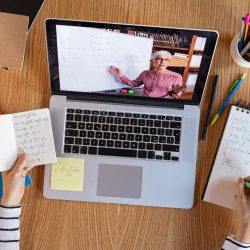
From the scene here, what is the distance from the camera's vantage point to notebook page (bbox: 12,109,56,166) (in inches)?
33.6

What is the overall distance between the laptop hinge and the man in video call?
0.06ft

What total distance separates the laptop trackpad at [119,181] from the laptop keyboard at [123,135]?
34 millimetres

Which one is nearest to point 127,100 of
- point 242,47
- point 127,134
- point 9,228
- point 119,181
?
point 127,134

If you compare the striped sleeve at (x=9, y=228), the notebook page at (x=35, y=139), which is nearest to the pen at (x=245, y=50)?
the notebook page at (x=35, y=139)

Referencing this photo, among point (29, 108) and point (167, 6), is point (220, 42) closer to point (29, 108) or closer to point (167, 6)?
point (167, 6)

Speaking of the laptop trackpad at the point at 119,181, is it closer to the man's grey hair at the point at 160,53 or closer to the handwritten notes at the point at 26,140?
the handwritten notes at the point at 26,140

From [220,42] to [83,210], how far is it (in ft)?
1.73

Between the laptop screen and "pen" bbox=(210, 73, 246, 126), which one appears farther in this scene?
"pen" bbox=(210, 73, 246, 126)

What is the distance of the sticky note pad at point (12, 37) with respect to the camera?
2.84 ft

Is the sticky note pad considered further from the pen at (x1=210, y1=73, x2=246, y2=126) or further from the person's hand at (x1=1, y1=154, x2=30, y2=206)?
the pen at (x1=210, y1=73, x2=246, y2=126)

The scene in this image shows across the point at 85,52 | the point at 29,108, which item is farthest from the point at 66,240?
the point at 85,52

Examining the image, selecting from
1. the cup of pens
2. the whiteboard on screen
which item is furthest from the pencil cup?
the whiteboard on screen

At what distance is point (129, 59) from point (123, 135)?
0.19 meters

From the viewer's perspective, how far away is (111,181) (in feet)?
2.83
